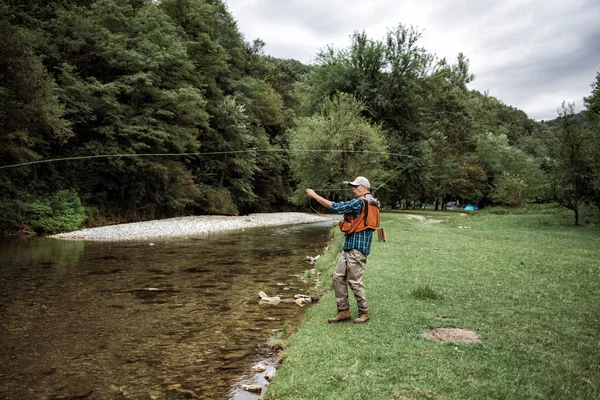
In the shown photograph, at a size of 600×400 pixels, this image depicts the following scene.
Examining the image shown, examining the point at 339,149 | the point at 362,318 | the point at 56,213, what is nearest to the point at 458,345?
the point at 362,318

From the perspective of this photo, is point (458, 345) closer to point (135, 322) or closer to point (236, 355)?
point (236, 355)

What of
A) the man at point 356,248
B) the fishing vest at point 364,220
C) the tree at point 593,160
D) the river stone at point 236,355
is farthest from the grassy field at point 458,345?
the tree at point 593,160

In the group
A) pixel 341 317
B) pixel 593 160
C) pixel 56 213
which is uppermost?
pixel 593 160

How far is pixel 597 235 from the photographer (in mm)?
22328

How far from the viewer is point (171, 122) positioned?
34.8 meters

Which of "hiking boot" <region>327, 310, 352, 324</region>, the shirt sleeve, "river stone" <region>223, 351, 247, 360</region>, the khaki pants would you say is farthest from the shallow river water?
the shirt sleeve

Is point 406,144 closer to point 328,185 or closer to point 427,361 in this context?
point 328,185

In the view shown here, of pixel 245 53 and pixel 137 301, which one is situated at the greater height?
pixel 245 53

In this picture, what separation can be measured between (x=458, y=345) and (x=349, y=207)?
2.75m

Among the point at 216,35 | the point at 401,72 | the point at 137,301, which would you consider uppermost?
the point at 216,35

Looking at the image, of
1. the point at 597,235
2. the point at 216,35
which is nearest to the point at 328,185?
the point at 597,235

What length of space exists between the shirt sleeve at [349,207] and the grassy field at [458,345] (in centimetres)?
198

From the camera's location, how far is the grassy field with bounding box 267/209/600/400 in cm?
466

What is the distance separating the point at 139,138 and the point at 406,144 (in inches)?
928
